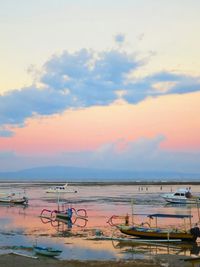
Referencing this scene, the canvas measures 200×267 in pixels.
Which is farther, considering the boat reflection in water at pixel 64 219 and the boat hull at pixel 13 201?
the boat hull at pixel 13 201

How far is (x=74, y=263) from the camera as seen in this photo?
82.0ft

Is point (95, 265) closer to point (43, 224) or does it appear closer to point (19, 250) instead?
point (19, 250)

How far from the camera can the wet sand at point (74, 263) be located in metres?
24.3

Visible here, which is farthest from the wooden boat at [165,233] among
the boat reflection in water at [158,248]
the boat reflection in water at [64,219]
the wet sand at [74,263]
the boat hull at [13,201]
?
the boat hull at [13,201]

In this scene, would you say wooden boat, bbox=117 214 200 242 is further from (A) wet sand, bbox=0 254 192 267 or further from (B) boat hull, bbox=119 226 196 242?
(A) wet sand, bbox=0 254 192 267

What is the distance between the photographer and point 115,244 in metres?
32.8

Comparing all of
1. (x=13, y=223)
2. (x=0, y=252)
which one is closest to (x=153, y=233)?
(x=0, y=252)

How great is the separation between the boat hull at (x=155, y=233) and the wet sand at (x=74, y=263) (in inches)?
274

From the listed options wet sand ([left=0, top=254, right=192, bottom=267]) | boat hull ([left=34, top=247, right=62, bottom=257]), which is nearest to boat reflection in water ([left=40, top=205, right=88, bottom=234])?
boat hull ([left=34, top=247, right=62, bottom=257])

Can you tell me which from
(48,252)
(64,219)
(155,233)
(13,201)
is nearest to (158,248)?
(155,233)

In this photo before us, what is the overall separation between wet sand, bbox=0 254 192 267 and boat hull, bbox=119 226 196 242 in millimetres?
6966

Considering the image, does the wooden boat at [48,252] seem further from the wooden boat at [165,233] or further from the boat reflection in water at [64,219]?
the boat reflection in water at [64,219]

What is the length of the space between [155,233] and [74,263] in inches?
432

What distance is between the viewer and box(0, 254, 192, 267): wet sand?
24.3 meters
